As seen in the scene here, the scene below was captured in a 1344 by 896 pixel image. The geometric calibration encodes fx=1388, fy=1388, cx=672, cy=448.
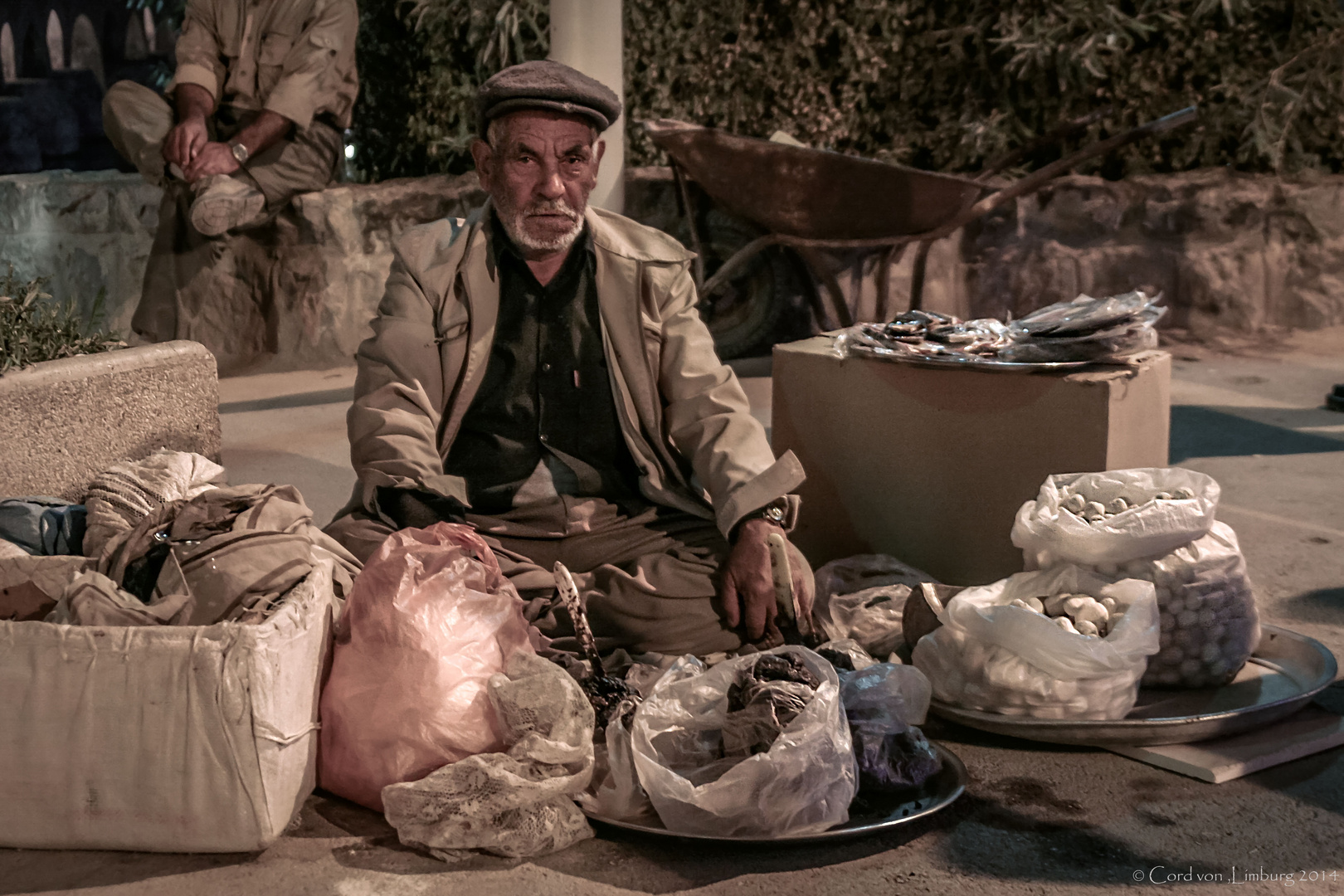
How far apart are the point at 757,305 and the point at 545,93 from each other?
155 inches

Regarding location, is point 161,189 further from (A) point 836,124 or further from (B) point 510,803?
(B) point 510,803

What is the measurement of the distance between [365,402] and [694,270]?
3.54 metres

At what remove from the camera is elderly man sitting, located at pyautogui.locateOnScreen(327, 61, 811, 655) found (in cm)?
298

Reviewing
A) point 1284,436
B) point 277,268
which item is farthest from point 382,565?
point 277,268

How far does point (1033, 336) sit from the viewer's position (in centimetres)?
343

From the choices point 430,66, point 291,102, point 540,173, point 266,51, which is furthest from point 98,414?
point 430,66

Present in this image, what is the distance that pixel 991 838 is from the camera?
8.00 ft

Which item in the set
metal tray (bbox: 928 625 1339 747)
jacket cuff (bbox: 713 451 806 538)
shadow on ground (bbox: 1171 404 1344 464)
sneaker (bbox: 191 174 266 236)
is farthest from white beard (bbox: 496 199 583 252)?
sneaker (bbox: 191 174 266 236)

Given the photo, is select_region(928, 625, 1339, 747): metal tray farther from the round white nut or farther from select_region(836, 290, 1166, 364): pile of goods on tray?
select_region(836, 290, 1166, 364): pile of goods on tray

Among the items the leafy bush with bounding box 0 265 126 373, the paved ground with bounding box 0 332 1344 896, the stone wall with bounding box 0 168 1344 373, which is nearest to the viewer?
the paved ground with bounding box 0 332 1344 896

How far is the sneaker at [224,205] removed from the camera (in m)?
6.21

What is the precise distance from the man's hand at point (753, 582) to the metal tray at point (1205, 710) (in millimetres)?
391

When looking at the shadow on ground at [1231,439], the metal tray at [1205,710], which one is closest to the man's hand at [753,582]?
the metal tray at [1205,710]

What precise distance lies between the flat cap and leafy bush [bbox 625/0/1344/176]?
4318mm
